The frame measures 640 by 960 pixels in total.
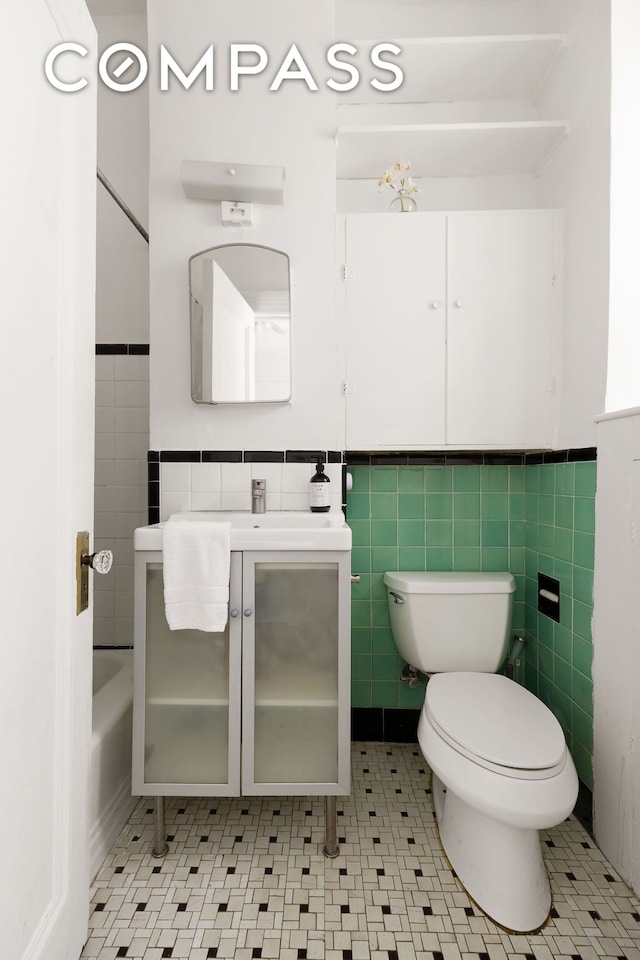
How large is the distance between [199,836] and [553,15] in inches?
117

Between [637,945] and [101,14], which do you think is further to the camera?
[101,14]

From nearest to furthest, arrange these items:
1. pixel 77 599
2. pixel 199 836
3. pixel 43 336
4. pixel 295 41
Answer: pixel 43 336
pixel 77 599
pixel 199 836
pixel 295 41

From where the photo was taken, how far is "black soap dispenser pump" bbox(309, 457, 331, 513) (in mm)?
1904

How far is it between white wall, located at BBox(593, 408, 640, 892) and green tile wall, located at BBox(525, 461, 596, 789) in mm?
62

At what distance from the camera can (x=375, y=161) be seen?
2141 mm

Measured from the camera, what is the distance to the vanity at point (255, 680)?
60.6 inches

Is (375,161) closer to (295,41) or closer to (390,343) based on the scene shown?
(295,41)

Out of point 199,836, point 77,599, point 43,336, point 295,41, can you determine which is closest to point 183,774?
point 199,836

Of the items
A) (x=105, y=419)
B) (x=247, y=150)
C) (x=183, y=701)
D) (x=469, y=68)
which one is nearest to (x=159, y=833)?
(x=183, y=701)

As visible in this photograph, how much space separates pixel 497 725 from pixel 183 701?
860 mm

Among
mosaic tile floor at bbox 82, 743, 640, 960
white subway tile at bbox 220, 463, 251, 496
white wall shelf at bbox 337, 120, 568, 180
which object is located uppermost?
white wall shelf at bbox 337, 120, 568, 180

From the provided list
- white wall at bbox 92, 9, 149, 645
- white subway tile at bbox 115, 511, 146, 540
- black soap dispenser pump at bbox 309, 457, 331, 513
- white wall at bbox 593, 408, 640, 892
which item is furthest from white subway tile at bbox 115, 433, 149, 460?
white wall at bbox 593, 408, 640, 892

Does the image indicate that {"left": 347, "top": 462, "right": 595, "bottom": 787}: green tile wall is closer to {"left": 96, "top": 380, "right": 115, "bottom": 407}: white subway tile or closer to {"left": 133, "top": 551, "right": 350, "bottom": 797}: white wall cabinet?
{"left": 133, "top": 551, "right": 350, "bottom": 797}: white wall cabinet

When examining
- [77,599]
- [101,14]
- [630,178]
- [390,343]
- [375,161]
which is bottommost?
[77,599]
